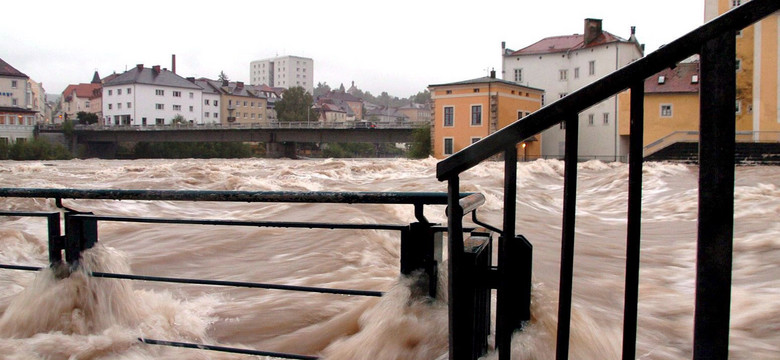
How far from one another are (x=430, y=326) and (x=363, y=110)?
532ft

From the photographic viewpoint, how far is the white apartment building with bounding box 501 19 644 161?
4950cm

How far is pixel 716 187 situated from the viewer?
139 centimetres

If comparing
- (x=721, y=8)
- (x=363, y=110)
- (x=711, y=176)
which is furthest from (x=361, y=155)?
(x=711, y=176)

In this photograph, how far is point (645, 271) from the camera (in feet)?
24.9

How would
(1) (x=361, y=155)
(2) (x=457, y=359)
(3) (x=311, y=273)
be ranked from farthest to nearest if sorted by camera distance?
1. (1) (x=361, y=155)
2. (3) (x=311, y=273)
3. (2) (x=457, y=359)

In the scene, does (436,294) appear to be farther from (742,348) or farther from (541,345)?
(742,348)

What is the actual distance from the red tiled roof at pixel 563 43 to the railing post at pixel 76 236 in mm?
55504

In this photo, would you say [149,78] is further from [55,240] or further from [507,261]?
[507,261]

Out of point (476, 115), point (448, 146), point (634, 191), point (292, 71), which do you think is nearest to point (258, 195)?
point (634, 191)

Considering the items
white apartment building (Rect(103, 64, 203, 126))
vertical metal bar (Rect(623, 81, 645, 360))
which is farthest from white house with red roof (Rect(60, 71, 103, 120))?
vertical metal bar (Rect(623, 81, 645, 360))

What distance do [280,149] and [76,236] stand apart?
201 feet

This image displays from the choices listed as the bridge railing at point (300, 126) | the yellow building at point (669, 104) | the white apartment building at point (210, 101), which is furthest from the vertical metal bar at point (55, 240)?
the white apartment building at point (210, 101)

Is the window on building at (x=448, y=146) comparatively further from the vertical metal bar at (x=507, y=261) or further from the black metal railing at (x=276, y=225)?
the vertical metal bar at (x=507, y=261)

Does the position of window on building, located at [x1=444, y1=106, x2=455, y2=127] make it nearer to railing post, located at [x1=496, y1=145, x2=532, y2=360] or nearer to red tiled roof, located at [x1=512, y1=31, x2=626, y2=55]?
red tiled roof, located at [x1=512, y1=31, x2=626, y2=55]
